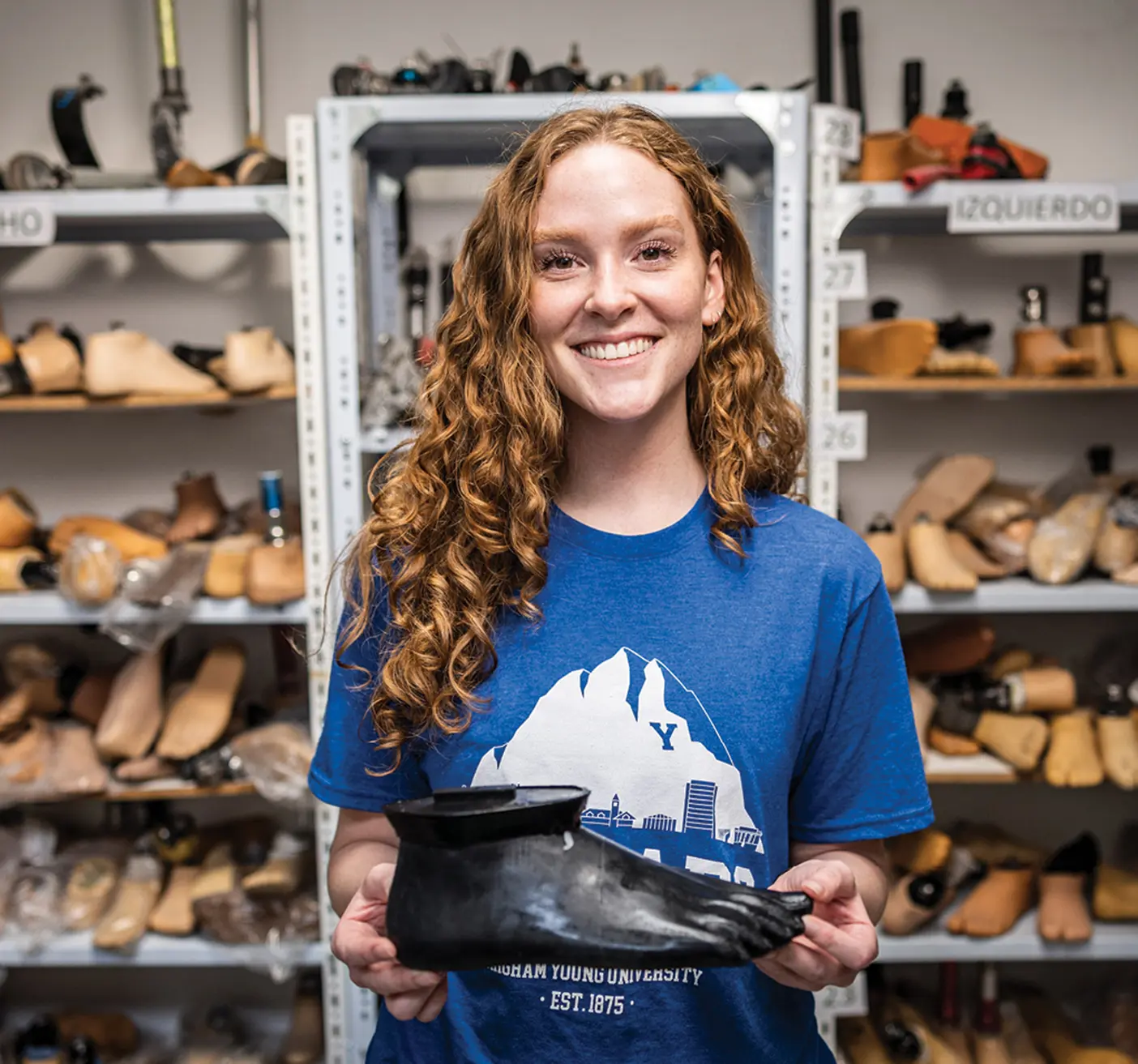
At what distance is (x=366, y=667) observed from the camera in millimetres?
1015

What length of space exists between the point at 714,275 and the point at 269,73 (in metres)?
1.62

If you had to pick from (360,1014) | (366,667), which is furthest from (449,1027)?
(360,1014)

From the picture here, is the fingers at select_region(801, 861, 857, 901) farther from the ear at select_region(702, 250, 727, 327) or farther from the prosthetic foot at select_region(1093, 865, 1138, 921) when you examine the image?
the prosthetic foot at select_region(1093, 865, 1138, 921)

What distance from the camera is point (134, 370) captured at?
1933mm

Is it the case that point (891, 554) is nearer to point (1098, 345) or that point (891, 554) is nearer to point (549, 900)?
point (1098, 345)

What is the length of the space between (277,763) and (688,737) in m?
1.27

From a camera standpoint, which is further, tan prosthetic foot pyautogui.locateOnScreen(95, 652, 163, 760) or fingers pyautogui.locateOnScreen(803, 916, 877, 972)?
tan prosthetic foot pyautogui.locateOnScreen(95, 652, 163, 760)

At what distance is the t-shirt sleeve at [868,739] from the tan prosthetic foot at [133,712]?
4.88 feet

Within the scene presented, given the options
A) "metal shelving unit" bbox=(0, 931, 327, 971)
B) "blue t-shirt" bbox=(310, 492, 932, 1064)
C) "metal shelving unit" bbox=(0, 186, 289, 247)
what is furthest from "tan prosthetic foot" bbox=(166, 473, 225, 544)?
"blue t-shirt" bbox=(310, 492, 932, 1064)

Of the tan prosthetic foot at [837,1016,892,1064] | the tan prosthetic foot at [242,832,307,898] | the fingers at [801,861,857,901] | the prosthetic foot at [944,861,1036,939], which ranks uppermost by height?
the fingers at [801,861,857,901]

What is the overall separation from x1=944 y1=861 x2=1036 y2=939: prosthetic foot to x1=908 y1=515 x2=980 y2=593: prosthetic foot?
1.90 ft

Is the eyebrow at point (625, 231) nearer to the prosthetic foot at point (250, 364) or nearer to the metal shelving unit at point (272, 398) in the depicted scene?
the metal shelving unit at point (272, 398)

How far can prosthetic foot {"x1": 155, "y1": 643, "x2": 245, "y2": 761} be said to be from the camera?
2010 millimetres

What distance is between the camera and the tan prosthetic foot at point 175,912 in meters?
2.00
